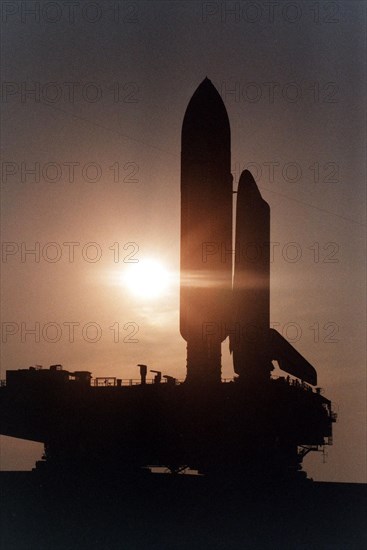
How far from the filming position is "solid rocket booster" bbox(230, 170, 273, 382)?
59.4 meters

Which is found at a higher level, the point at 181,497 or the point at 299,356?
the point at 299,356

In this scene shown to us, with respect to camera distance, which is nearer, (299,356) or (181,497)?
(181,497)

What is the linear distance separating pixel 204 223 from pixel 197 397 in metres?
9.63

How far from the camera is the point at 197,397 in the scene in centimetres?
5650

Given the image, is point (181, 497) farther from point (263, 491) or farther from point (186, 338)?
point (186, 338)

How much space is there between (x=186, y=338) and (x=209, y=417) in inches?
179

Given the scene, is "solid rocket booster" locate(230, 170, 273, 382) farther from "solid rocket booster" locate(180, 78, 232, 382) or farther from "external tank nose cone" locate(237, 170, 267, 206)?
"solid rocket booster" locate(180, 78, 232, 382)

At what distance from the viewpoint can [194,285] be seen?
56219 mm

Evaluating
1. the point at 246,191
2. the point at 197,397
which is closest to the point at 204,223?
the point at 246,191

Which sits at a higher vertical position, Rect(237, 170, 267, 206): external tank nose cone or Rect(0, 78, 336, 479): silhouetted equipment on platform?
Rect(237, 170, 267, 206): external tank nose cone

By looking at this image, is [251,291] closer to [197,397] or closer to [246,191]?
[246,191]

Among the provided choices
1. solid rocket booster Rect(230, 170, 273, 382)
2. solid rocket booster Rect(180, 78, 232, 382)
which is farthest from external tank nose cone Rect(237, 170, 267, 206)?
solid rocket booster Rect(180, 78, 232, 382)

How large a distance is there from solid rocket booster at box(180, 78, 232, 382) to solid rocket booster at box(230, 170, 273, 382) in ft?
7.22

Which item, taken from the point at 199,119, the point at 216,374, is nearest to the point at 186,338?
the point at 216,374
